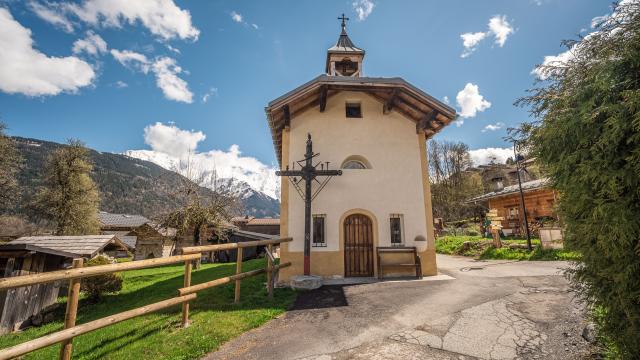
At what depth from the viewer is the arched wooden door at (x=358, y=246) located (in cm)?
975

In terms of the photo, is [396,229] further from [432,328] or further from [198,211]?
[198,211]

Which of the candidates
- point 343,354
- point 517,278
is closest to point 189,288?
point 343,354

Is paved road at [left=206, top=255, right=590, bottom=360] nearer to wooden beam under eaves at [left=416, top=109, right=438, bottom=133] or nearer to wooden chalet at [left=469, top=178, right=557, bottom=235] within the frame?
wooden beam under eaves at [left=416, top=109, right=438, bottom=133]

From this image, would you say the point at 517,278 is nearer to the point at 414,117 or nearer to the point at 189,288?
the point at 414,117

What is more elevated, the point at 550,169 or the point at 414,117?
the point at 414,117

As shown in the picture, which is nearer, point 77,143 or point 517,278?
point 517,278

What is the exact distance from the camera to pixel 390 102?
10.6 metres

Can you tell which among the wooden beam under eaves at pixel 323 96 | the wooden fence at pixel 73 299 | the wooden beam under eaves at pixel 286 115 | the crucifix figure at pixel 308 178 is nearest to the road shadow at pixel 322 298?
the crucifix figure at pixel 308 178

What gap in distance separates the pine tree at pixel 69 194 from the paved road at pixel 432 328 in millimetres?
33218

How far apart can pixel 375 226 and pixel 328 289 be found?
9.76 feet

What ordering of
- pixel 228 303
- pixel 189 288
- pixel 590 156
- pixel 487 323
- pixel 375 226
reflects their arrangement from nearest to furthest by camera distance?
pixel 590 156
pixel 487 323
pixel 189 288
pixel 228 303
pixel 375 226

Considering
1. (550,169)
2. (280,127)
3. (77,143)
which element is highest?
(77,143)

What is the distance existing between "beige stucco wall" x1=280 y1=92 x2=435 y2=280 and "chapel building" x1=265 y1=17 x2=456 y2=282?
35mm

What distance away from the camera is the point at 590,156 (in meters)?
3.08
